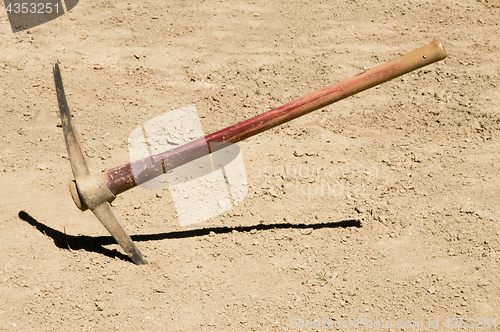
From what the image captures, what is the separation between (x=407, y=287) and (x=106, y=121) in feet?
8.69

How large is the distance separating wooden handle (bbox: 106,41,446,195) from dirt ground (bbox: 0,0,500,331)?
1.78ft

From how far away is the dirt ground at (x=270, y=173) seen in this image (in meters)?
2.54

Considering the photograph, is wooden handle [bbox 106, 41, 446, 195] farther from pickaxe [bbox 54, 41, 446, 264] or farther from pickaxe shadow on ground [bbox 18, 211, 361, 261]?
pickaxe shadow on ground [bbox 18, 211, 361, 261]

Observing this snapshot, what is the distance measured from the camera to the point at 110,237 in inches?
114

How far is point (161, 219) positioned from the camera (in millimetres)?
2998

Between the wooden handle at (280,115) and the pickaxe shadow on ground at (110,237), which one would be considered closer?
the wooden handle at (280,115)

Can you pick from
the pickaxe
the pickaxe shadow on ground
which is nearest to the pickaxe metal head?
the pickaxe

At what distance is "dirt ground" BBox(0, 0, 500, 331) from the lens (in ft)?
8.32

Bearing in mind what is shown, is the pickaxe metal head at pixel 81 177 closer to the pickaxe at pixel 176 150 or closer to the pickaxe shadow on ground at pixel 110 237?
the pickaxe at pixel 176 150

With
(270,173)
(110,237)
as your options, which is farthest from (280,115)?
(110,237)

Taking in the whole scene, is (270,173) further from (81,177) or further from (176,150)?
(81,177)

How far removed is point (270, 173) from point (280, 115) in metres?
0.86

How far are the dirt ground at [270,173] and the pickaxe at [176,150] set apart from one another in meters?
0.46

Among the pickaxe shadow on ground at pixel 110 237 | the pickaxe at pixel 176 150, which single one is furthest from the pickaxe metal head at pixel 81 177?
the pickaxe shadow on ground at pixel 110 237
